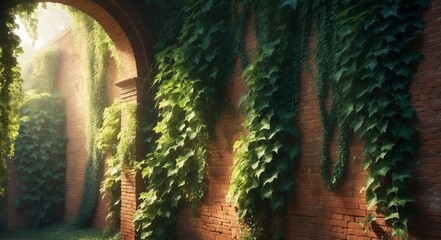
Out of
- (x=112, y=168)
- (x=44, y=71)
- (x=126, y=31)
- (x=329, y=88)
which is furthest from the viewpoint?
(x=44, y=71)

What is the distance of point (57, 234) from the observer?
9359mm

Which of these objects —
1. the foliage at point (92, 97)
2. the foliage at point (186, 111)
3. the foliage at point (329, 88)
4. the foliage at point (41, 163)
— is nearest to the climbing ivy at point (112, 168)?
the foliage at point (92, 97)

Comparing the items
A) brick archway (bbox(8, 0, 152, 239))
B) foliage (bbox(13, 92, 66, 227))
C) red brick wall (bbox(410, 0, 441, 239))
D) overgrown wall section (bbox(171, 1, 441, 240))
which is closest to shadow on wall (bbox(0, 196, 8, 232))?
foliage (bbox(13, 92, 66, 227))

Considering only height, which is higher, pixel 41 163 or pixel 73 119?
pixel 73 119

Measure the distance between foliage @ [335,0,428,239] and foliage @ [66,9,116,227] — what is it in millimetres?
6582

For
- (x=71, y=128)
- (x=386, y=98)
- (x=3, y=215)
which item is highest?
(x=71, y=128)

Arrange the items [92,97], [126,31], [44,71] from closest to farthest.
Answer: [126,31] < [92,97] < [44,71]

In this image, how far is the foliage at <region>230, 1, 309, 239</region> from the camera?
498cm

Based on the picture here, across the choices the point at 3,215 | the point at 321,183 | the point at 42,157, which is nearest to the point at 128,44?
the point at 321,183

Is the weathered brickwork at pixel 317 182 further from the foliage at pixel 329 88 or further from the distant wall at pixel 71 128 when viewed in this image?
the distant wall at pixel 71 128

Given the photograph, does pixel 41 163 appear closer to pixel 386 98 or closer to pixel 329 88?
pixel 329 88

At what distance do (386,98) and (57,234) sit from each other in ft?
27.2

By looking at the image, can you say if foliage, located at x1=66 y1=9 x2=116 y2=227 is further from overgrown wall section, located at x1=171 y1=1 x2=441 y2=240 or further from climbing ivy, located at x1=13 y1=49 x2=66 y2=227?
overgrown wall section, located at x1=171 y1=1 x2=441 y2=240

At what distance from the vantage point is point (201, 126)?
614 cm
